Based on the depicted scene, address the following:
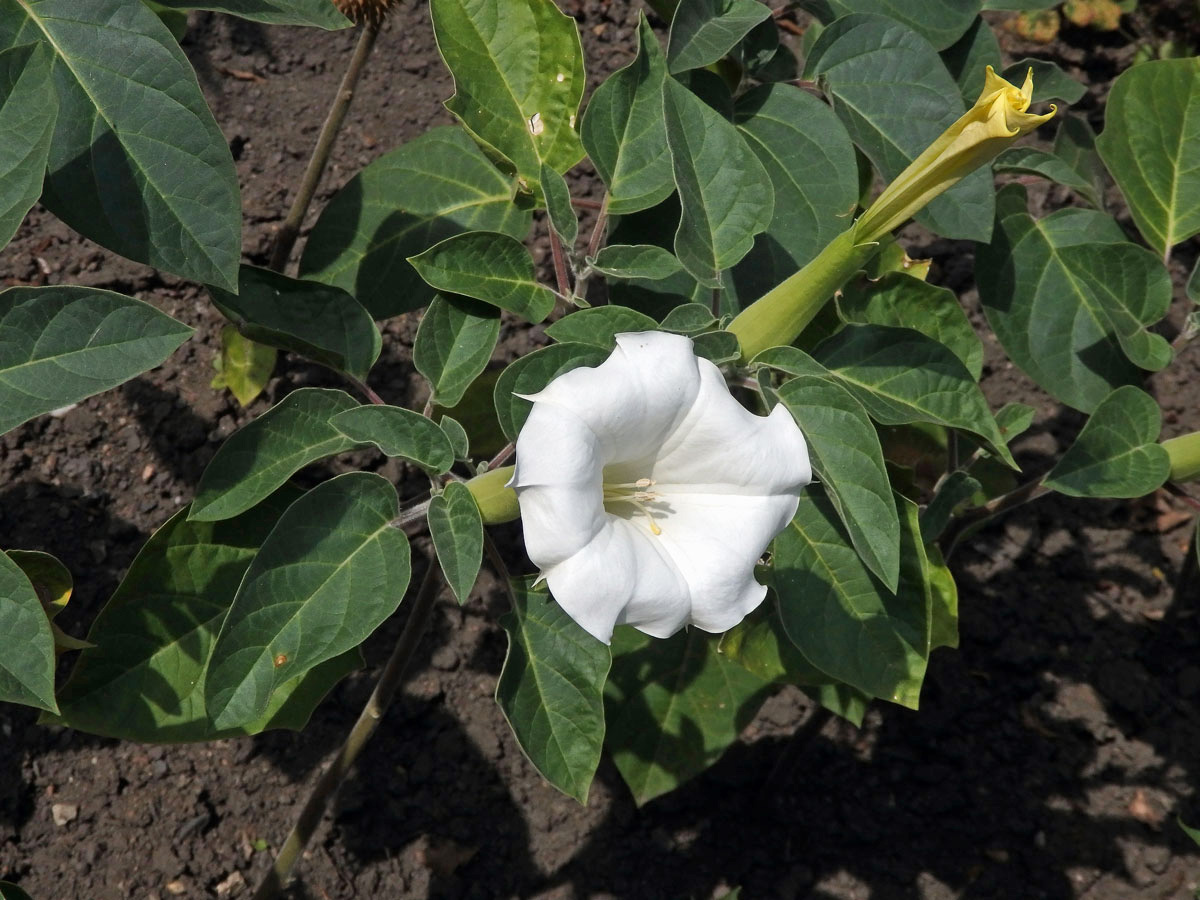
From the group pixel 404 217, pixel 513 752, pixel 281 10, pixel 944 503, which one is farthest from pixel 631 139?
pixel 513 752

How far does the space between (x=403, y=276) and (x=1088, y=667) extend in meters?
1.84

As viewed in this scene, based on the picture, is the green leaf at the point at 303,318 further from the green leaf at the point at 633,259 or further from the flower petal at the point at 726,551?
the flower petal at the point at 726,551

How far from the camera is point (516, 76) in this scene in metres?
1.67

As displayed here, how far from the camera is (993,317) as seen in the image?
1.94 m

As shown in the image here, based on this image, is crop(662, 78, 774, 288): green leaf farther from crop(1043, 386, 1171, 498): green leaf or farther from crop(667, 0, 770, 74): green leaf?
crop(1043, 386, 1171, 498): green leaf

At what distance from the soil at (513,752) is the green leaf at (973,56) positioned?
106 cm

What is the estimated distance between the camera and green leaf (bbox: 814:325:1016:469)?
4.90 feet

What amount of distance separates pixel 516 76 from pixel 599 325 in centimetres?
52

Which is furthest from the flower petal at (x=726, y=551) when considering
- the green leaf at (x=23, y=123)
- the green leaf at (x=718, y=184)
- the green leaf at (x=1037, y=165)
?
the green leaf at (x=1037, y=165)

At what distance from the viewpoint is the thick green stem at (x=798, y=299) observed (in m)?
1.34

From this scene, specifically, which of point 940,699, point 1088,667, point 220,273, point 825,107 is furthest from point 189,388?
point 1088,667

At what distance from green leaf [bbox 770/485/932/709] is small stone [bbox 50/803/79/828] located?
1496 millimetres

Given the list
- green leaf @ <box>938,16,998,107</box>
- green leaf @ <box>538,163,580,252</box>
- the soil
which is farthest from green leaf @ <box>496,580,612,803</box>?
green leaf @ <box>938,16,998,107</box>

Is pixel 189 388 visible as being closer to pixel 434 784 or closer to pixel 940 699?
pixel 434 784
